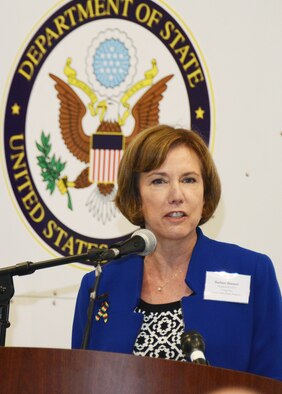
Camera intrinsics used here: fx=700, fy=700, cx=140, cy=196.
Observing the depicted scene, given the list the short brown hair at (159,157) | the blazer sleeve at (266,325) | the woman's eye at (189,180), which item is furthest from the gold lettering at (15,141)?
the blazer sleeve at (266,325)

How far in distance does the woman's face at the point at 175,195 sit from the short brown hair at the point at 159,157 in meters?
0.02

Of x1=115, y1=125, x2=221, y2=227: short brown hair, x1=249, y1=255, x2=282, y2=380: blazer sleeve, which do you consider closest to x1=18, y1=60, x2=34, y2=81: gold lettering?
x1=115, y1=125, x2=221, y2=227: short brown hair

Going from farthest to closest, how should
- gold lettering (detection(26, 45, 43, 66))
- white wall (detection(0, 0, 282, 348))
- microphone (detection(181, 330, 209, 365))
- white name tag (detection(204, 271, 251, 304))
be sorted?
gold lettering (detection(26, 45, 43, 66)), white wall (detection(0, 0, 282, 348)), white name tag (detection(204, 271, 251, 304)), microphone (detection(181, 330, 209, 365))

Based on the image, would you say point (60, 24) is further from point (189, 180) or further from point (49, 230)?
point (189, 180)

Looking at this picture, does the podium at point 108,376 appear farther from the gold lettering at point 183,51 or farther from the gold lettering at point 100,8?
the gold lettering at point 100,8

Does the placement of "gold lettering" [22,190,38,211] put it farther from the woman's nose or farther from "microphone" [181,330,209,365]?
"microphone" [181,330,209,365]

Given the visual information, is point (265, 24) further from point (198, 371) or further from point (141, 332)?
point (198, 371)

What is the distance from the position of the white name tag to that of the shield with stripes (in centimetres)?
108

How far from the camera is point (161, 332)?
99.1 inches

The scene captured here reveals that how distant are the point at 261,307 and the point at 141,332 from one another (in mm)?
444

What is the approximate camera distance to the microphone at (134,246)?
205 centimetres

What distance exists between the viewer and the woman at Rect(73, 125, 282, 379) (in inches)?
96.9

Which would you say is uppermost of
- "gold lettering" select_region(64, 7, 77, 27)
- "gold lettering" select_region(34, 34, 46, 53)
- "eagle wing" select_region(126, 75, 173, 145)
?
"gold lettering" select_region(64, 7, 77, 27)

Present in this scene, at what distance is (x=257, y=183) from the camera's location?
338 cm
